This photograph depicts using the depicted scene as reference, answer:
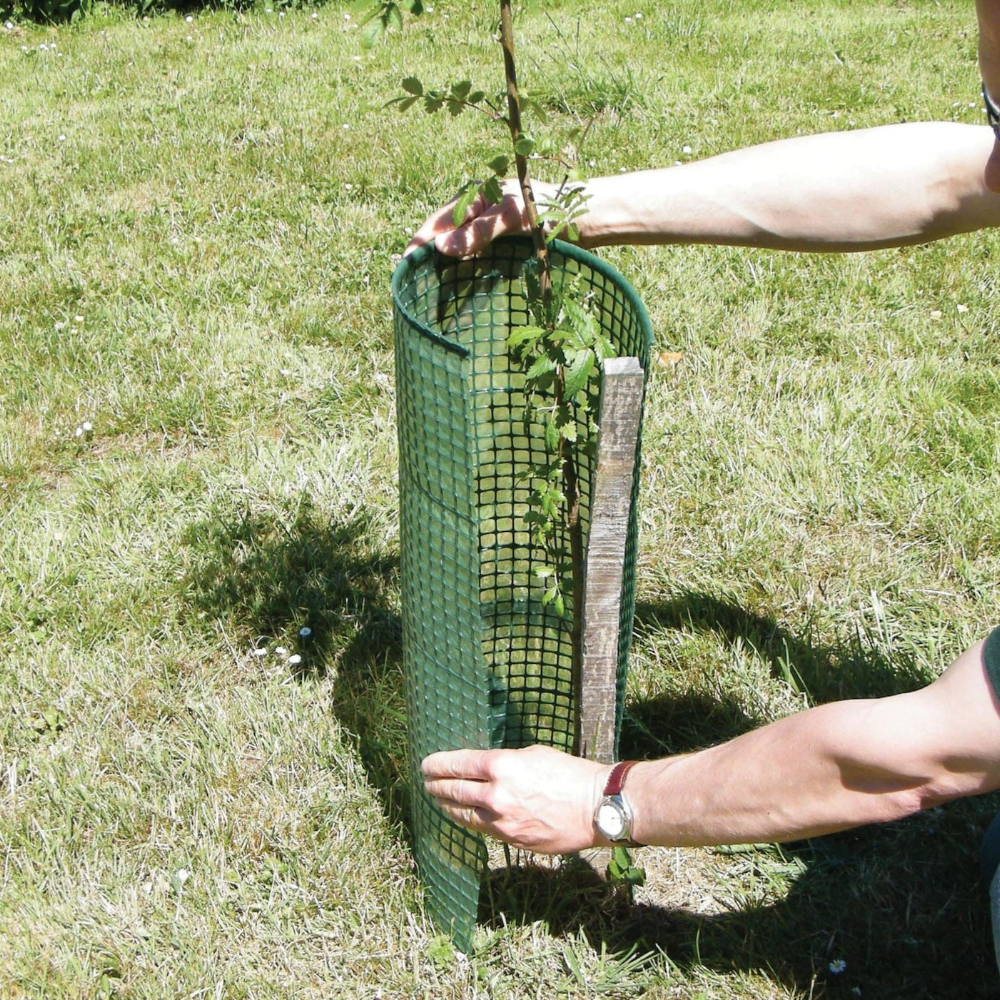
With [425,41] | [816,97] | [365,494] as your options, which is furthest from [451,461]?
[425,41]

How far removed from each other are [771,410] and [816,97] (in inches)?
117

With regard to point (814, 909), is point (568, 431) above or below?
above

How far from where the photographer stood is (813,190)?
2023 millimetres

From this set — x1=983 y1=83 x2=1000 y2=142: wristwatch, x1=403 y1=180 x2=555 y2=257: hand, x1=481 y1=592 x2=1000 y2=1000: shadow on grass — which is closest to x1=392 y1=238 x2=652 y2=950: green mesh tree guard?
x1=403 y1=180 x2=555 y2=257: hand

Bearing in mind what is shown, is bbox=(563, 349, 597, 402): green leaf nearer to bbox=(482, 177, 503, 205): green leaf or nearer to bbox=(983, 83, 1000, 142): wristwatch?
bbox=(482, 177, 503, 205): green leaf

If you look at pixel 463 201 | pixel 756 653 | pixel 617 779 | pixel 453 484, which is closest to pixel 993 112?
pixel 463 201

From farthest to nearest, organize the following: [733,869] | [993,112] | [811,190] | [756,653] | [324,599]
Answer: [324,599], [756,653], [733,869], [811,190], [993,112]

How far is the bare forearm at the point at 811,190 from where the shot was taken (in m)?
2.01

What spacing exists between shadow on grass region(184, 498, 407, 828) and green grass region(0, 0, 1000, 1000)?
0.04 feet

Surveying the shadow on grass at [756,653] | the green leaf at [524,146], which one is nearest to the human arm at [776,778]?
the shadow on grass at [756,653]

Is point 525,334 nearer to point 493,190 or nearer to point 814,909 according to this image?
point 493,190

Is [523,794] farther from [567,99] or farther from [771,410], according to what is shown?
[567,99]

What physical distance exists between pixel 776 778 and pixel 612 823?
0.26 m

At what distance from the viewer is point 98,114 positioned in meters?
5.74
